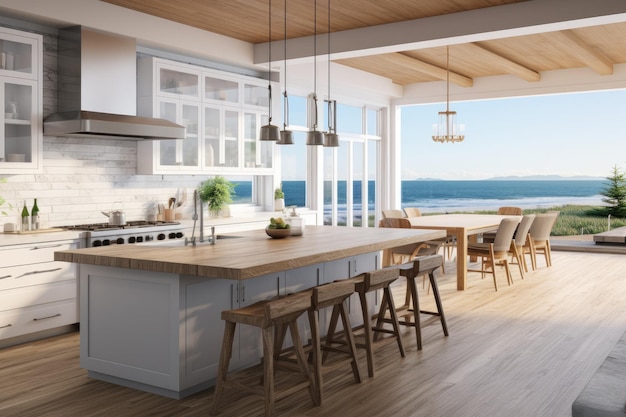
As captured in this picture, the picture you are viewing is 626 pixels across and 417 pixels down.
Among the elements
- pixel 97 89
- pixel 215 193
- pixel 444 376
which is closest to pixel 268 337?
pixel 444 376

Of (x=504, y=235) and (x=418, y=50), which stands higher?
(x=418, y=50)

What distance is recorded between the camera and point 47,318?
5559 millimetres

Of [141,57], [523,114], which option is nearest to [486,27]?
[141,57]

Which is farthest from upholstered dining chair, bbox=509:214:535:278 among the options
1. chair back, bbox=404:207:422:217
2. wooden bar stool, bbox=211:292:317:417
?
wooden bar stool, bbox=211:292:317:417

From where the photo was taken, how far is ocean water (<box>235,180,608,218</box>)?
79.7 ft

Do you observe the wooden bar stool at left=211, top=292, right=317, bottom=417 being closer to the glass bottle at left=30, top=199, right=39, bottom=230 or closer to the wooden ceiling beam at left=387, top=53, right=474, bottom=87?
the glass bottle at left=30, top=199, right=39, bottom=230

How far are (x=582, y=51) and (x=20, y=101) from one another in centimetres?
679

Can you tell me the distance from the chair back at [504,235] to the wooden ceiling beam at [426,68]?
108 inches

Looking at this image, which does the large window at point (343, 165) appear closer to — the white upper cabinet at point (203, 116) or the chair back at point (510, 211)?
the white upper cabinet at point (203, 116)

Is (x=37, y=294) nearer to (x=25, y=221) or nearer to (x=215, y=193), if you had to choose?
(x=25, y=221)

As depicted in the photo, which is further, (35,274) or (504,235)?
(504,235)

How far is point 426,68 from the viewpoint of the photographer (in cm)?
984

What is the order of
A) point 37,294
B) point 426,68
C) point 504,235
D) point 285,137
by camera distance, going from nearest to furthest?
point 285,137 < point 37,294 < point 504,235 < point 426,68

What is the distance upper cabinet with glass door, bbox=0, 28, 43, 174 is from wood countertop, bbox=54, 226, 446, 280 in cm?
157
